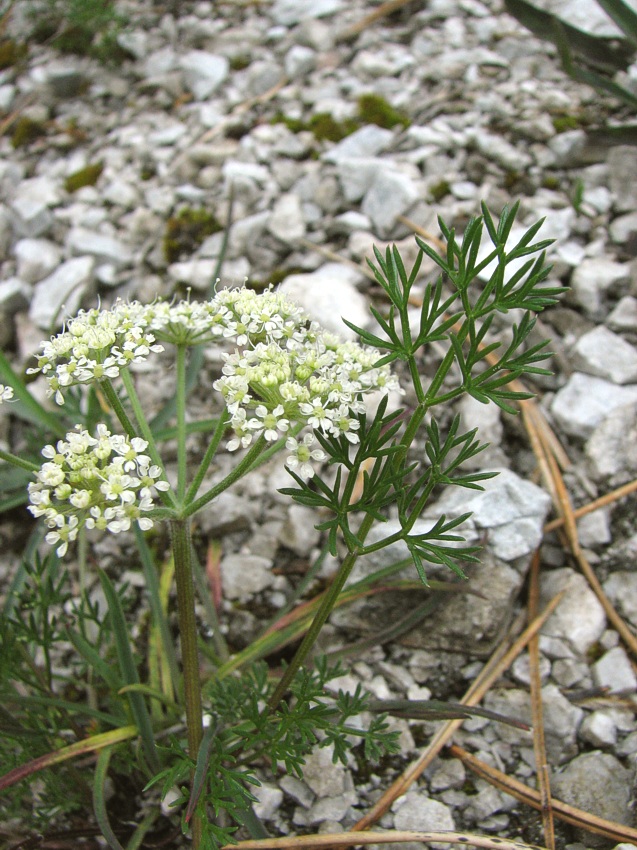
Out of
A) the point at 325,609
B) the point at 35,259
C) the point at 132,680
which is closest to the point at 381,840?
the point at 325,609

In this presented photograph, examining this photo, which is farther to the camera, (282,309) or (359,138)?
(359,138)

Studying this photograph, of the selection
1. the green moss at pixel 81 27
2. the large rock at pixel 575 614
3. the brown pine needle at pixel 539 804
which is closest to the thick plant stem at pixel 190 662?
the brown pine needle at pixel 539 804

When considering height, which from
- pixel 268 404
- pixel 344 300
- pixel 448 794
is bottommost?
pixel 448 794

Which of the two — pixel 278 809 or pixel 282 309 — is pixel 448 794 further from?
pixel 282 309

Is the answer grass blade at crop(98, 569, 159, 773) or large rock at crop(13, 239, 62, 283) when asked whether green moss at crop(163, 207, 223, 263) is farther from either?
grass blade at crop(98, 569, 159, 773)

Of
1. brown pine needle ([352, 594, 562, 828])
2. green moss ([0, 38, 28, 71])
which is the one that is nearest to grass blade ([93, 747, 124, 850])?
brown pine needle ([352, 594, 562, 828])

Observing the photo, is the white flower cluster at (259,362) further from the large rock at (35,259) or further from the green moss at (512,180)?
the large rock at (35,259)

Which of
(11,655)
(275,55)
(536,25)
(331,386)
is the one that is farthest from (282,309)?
(275,55)
